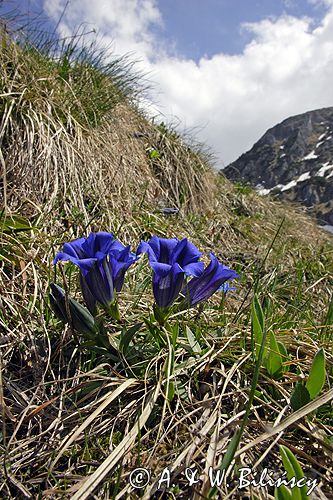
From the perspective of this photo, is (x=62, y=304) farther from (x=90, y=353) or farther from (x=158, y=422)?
(x=158, y=422)

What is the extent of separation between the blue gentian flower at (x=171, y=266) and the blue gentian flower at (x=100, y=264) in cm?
9

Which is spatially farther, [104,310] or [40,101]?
[40,101]

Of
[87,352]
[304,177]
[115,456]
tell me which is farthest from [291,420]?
Answer: [304,177]

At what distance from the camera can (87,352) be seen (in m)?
1.46

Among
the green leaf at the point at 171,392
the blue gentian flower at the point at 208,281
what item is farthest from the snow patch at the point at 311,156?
the green leaf at the point at 171,392

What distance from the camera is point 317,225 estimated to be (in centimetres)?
604

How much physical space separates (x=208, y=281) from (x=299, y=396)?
472 millimetres

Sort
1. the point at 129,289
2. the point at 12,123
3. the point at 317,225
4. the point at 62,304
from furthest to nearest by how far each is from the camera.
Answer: the point at 317,225 < the point at 12,123 < the point at 129,289 < the point at 62,304

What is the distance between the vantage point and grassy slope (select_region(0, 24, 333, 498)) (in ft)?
3.68

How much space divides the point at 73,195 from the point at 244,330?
1.62 metres

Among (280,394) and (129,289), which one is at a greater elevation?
(129,289)

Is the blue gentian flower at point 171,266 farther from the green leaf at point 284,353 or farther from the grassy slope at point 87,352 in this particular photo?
the green leaf at point 284,353

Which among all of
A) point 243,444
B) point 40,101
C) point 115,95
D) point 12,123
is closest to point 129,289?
point 243,444

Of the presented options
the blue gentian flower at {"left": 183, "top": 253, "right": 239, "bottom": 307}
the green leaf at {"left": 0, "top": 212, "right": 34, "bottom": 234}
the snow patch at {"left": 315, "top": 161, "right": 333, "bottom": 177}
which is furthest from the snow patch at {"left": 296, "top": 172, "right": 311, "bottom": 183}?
the blue gentian flower at {"left": 183, "top": 253, "right": 239, "bottom": 307}
